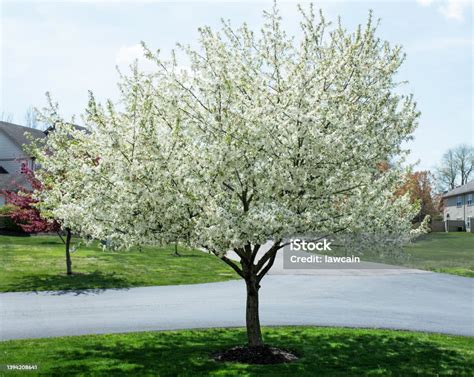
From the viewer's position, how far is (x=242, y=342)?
12.3m

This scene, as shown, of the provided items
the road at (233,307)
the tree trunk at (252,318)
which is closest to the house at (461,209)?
the road at (233,307)

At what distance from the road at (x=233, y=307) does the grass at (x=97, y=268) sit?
1.67 metres

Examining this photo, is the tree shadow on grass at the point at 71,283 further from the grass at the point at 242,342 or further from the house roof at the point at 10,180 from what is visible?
the house roof at the point at 10,180

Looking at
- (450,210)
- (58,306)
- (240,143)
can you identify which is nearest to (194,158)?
(240,143)

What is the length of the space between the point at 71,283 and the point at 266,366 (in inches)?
537

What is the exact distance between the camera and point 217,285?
22328 mm

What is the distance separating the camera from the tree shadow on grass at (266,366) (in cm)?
977

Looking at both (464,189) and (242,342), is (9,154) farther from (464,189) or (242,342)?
(464,189)

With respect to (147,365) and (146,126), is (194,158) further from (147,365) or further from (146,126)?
(147,365)

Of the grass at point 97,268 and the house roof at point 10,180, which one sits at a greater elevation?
the house roof at point 10,180

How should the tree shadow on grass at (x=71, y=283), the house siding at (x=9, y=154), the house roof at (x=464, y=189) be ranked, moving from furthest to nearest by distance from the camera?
the house roof at (x=464, y=189)
the house siding at (x=9, y=154)
the tree shadow on grass at (x=71, y=283)

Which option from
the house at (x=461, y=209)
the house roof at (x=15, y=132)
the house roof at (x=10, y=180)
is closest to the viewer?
the house roof at (x=10, y=180)

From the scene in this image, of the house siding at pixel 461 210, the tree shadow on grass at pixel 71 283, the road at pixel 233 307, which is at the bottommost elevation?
the road at pixel 233 307

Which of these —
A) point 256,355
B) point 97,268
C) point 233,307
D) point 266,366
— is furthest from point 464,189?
point 266,366
